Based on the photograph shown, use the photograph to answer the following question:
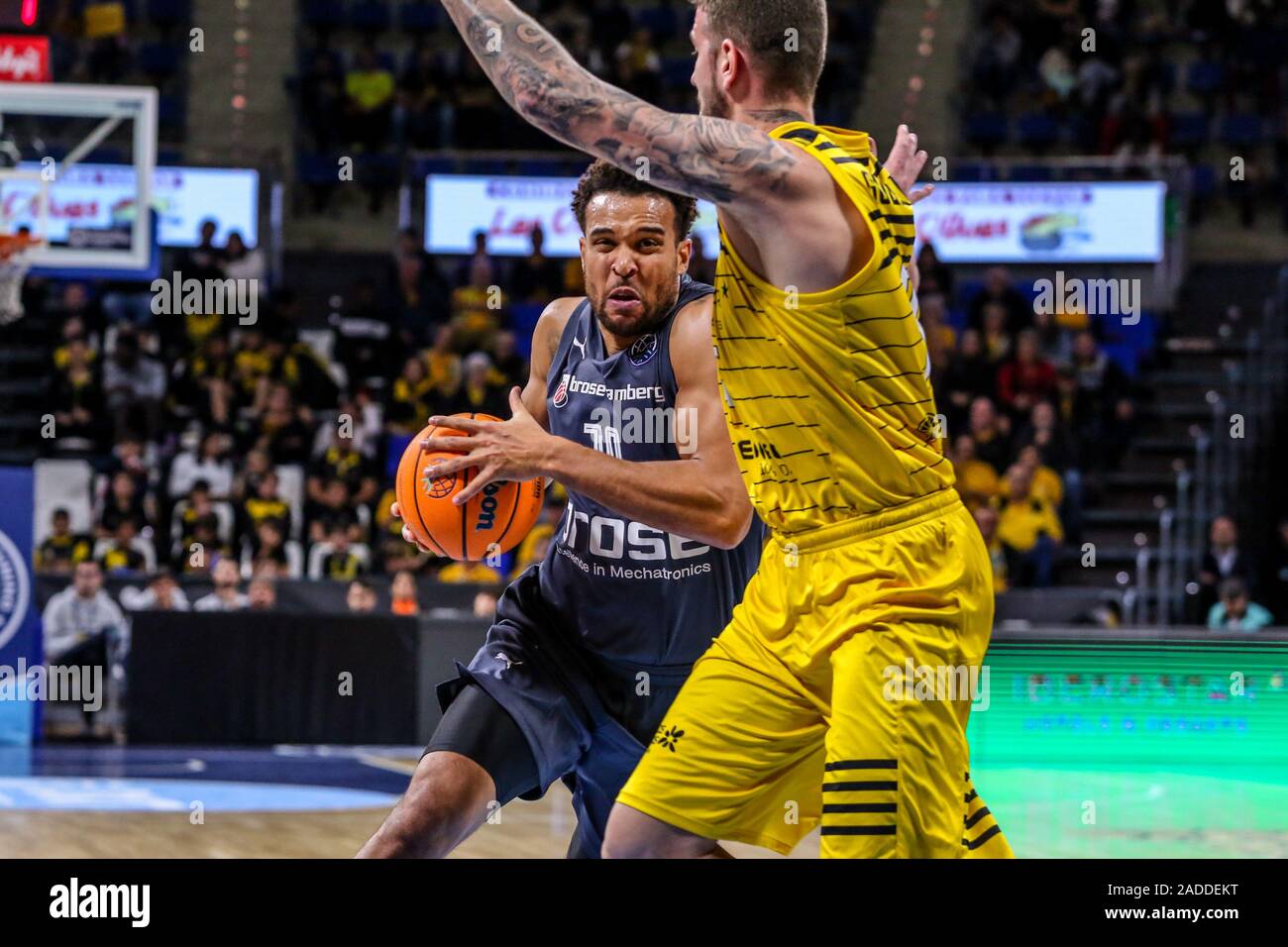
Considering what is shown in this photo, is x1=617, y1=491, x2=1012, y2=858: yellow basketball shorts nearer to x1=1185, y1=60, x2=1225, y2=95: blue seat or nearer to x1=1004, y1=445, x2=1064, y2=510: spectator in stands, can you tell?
x1=1004, y1=445, x2=1064, y2=510: spectator in stands

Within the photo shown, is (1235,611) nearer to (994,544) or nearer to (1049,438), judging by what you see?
(994,544)

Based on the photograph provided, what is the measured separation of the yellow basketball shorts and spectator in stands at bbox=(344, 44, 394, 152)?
17.9 metres

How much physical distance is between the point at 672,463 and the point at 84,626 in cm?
1007

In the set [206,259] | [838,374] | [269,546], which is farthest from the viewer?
[206,259]

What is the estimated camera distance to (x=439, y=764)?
4.71 m

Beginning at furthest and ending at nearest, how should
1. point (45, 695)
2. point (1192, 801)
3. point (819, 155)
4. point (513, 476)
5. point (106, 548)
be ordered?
point (106, 548) < point (45, 695) < point (1192, 801) < point (513, 476) < point (819, 155)

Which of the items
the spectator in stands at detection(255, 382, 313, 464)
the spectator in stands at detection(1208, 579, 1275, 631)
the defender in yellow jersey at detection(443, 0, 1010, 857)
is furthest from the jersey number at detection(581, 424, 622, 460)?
the spectator in stands at detection(255, 382, 313, 464)

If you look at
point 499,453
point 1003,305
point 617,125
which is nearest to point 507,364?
point 1003,305

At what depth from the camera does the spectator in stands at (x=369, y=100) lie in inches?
837

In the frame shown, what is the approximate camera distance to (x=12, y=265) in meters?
12.9

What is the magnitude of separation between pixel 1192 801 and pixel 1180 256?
10.6 meters

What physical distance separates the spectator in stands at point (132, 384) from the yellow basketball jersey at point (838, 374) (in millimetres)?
13959

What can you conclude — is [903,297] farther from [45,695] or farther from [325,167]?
[325,167]

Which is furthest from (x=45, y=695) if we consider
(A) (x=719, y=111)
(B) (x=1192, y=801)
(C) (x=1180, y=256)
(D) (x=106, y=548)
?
(C) (x=1180, y=256)
